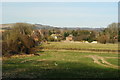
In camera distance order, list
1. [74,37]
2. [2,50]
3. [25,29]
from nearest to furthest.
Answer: [2,50] < [25,29] < [74,37]

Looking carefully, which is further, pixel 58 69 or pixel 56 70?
pixel 58 69

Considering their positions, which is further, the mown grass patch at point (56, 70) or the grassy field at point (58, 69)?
the grassy field at point (58, 69)

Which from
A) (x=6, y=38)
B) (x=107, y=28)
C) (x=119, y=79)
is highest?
(x=107, y=28)

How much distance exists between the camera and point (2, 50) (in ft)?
79.2

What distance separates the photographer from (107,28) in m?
67.3

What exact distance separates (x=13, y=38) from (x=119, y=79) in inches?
781

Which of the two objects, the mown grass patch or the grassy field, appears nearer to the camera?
the mown grass patch

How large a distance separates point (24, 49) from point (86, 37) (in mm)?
39814

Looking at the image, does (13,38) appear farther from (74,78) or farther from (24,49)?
(74,78)

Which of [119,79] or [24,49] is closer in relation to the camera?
[119,79]

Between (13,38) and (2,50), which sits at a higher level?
(13,38)

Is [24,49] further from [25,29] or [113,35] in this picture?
[113,35]

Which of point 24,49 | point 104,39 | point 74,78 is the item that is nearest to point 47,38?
point 104,39

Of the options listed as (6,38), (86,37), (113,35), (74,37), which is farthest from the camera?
(74,37)
